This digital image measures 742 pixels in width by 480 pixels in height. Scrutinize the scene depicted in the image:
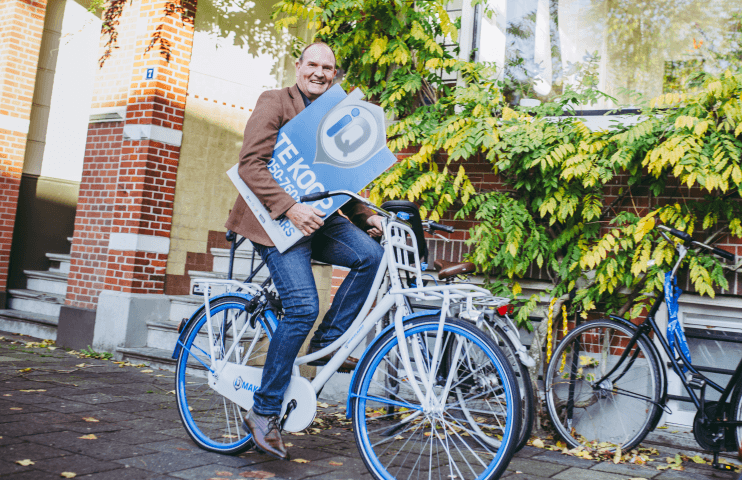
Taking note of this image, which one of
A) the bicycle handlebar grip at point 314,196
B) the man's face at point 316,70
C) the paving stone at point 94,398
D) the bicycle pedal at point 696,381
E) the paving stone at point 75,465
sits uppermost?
the man's face at point 316,70

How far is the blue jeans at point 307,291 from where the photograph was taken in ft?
10.00

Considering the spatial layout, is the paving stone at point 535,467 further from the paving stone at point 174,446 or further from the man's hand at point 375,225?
the paving stone at point 174,446

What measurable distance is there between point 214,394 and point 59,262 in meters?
5.75

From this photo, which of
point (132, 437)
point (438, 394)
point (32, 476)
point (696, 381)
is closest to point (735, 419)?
point (696, 381)

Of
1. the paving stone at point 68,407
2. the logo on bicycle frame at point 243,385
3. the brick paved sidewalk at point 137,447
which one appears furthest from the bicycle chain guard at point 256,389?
the paving stone at point 68,407

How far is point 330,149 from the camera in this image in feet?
10.4

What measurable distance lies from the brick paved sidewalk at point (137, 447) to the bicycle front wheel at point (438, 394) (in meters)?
0.34

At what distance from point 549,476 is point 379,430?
1.02 metres

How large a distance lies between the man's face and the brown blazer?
0.06 metres

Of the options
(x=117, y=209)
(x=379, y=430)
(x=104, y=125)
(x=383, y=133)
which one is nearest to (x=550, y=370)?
(x=379, y=430)

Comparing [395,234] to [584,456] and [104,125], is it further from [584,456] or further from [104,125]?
[104,125]

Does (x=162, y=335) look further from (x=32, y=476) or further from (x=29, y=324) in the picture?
(x=32, y=476)

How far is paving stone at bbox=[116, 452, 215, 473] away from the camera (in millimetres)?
2970

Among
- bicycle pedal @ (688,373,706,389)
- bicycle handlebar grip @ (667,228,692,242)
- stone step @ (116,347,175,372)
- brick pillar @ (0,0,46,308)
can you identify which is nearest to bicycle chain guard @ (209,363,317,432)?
bicycle pedal @ (688,373,706,389)
